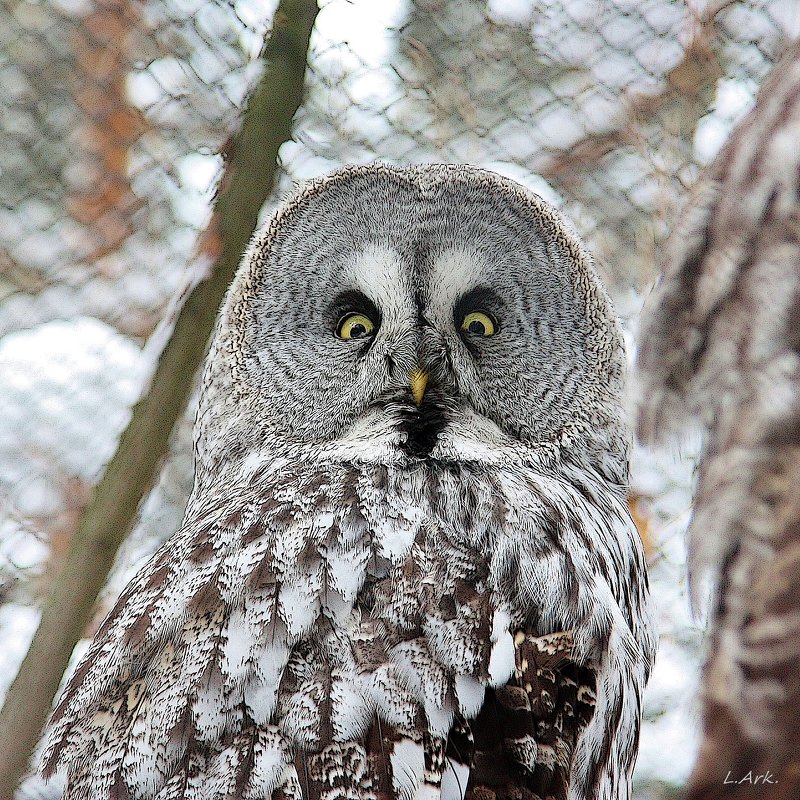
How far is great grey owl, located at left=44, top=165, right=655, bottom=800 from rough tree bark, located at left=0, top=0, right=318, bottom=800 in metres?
0.05

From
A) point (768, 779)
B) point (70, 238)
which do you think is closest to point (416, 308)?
point (70, 238)

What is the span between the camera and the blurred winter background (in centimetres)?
182

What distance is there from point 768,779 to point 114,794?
98 centimetres

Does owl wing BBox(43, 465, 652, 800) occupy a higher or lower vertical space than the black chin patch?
lower

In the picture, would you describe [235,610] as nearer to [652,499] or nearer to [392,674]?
[392,674]

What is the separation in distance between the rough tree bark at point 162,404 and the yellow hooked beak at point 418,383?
1.01ft

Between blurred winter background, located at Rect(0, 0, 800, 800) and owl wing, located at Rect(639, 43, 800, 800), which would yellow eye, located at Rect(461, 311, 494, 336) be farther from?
owl wing, located at Rect(639, 43, 800, 800)

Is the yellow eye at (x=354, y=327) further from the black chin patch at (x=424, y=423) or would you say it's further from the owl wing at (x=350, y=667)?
the owl wing at (x=350, y=667)

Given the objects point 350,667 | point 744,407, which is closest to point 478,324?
point 350,667

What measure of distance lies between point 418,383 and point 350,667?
475mm

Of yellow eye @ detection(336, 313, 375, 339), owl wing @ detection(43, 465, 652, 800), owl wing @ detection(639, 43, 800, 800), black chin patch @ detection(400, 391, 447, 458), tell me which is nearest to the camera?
owl wing @ detection(639, 43, 800, 800)

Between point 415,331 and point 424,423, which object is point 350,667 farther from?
point 415,331

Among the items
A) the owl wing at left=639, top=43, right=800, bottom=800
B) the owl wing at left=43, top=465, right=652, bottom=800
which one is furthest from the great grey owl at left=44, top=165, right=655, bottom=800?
the owl wing at left=639, top=43, right=800, bottom=800

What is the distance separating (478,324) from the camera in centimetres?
154
